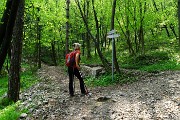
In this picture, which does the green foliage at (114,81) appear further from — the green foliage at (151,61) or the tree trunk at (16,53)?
the green foliage at (151,61)

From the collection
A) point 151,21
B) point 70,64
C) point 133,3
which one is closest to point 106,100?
point 70,64

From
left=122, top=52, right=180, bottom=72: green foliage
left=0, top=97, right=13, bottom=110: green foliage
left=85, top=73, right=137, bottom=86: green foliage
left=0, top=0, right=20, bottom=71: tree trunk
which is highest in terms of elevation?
left=0, top=0, right=20, bottom=71: tree trunk

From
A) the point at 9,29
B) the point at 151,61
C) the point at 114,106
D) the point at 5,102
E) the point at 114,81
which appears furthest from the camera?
the point at 151,61

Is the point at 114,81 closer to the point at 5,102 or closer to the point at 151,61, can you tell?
the point at 5,102

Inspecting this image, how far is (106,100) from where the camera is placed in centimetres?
1124

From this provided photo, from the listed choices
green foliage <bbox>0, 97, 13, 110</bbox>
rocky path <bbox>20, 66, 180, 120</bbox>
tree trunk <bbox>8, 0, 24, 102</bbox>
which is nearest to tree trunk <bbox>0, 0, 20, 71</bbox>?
tree trunk <bbox>8, 0, 24, 102</bbox>

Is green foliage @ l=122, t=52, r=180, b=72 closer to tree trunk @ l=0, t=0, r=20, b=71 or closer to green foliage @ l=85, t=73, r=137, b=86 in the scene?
green foliage @ l=85, t=73, r=137, b=86

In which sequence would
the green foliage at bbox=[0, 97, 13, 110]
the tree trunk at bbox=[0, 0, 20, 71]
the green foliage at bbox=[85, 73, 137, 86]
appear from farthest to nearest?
1. the green foliage at bbox=[85, 73, 137, 86]
2. the green foliage at bbox=[0, 97, 13, 110]
3. the tree trunk at bbox=[0, 0, 20, 71]

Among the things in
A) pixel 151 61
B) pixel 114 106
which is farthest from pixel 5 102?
pixel 151 61

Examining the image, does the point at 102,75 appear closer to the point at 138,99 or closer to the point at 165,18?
the point at 138,99

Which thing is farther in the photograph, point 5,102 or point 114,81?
point 114,81

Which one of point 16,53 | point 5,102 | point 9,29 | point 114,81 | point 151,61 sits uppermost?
point 9,29

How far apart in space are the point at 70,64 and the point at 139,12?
1662 cm

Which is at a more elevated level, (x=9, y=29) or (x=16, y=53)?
(x=9, y=29)
